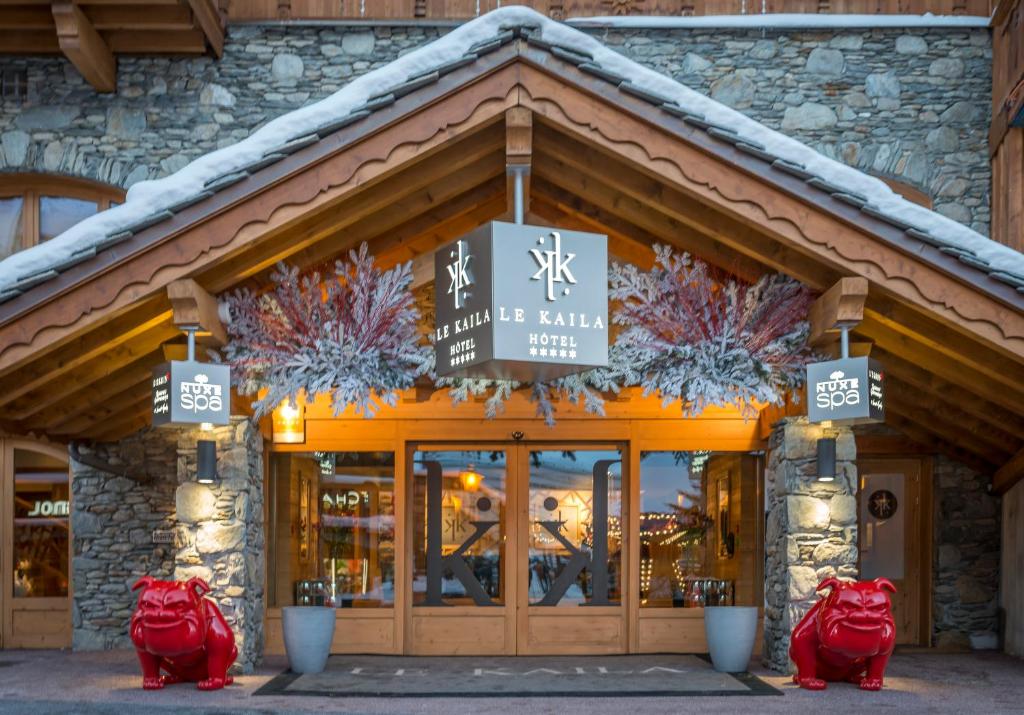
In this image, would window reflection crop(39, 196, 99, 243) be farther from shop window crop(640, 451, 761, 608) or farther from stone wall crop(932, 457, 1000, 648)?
stone wall crop(932, 457, 1000, 648)

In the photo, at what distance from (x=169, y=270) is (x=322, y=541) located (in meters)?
3.76

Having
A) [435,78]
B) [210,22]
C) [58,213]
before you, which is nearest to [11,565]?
[58,213]

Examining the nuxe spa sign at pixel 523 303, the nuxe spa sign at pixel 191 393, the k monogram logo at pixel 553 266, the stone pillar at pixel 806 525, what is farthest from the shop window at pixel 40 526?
the stone pillar at pixel 806 525

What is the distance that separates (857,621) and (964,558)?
13.9 feet

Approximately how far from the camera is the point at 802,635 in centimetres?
827

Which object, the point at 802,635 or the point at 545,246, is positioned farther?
the point at 802,635

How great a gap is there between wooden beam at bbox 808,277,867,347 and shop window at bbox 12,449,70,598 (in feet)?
26.1

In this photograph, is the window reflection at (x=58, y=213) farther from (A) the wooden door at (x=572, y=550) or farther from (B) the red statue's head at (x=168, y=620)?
(B) the red statue's head at (x=168, y=620)

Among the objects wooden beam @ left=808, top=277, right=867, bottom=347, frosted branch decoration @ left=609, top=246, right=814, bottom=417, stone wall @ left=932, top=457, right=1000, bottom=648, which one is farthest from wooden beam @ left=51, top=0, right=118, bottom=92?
stone wall @ left=932, top=457, right=1000, bottom=648

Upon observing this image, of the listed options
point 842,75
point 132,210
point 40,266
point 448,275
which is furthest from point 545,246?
point 842,75

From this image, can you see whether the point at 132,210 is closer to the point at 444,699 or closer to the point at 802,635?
the point at 444,699

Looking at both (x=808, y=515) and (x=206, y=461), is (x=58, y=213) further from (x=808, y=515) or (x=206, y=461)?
(x=808, y=515)

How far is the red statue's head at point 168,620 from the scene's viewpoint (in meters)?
7.86

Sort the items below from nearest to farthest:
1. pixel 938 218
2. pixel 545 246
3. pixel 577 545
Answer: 1. pixel 545 246
2. pixel 938 218
3. pixel 577 545
